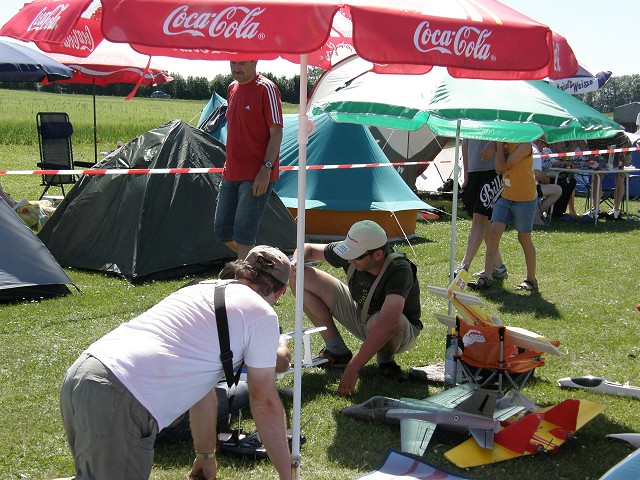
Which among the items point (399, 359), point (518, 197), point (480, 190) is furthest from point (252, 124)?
point (480, 190)

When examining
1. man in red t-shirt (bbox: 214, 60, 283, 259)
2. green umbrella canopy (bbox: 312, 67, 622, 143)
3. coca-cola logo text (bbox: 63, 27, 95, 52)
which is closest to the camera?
coca-cola logo text (bbox: 63, 27, 95, 52)

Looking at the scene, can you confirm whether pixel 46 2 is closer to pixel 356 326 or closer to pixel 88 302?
pixel 356 326

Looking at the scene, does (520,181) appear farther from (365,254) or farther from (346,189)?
(365,254)

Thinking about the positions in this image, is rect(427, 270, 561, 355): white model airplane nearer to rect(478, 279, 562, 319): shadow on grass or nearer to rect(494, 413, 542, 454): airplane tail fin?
rect(494, 413, 542, 454): airplane tail fin

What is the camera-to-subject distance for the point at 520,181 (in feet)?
25.1

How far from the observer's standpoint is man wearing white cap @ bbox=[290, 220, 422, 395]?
4.70 meters

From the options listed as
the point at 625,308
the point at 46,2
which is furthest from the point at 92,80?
the point at 46,2

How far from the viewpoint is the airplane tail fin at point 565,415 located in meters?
4.18

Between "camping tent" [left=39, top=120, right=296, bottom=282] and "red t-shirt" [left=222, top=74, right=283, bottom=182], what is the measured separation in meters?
2.20

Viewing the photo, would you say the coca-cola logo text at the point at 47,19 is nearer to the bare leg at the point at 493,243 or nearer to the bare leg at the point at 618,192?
the bare leg at the point at 493,243

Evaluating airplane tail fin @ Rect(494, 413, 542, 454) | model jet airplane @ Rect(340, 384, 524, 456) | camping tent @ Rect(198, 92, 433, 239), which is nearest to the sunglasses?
model jet airplane @ Rect(340, 384, 524, 456)

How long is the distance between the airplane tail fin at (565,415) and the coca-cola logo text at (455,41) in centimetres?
206

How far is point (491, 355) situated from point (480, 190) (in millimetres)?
3772

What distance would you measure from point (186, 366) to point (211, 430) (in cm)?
76
